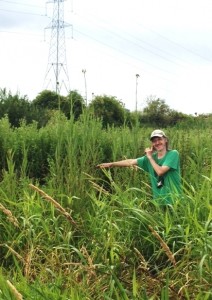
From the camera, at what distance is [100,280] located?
3145 mm

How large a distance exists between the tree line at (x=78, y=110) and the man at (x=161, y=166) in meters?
0.53

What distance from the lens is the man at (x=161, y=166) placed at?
4.76 metres

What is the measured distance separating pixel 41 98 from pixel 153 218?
2710cm

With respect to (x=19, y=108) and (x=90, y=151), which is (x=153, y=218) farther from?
(x=19, y=108)

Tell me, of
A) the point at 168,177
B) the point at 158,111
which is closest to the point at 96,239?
the point at 168,177

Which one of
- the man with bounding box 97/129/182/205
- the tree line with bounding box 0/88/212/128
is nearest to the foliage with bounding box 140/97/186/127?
the tree line with bounding box 0/88/212/128

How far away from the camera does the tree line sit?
6057 mm

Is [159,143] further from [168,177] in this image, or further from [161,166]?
[168,177]

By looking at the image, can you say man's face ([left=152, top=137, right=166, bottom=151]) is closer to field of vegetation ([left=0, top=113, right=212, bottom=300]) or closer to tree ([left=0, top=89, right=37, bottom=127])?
field of vegetation ([left=0, top=113, right=212, bottom=300])

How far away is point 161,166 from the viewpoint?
5.09m

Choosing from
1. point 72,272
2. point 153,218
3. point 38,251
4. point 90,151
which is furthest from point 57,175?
point 72,272

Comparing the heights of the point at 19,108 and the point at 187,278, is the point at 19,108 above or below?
above

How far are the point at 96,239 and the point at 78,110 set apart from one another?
14119 millimetres

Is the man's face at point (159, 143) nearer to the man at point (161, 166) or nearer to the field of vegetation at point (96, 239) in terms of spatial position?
the man at point (161, 166)
